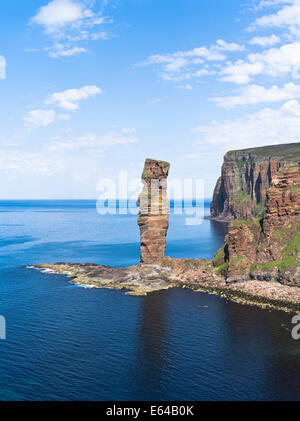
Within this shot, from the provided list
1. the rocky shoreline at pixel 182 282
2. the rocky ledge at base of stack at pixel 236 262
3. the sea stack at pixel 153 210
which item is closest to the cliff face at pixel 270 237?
the rocky ledge at base of stack at pixel 236 262

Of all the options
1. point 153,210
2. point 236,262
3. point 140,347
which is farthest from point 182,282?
point 140,347

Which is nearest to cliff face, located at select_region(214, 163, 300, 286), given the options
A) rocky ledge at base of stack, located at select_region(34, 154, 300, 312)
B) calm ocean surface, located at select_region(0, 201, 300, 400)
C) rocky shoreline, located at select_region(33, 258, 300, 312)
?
rocky ledge at base of stack, located at select_region(34, 154, 300, 312)

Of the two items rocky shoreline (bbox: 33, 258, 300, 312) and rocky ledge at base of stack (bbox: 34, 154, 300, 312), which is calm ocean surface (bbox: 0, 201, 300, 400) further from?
rocky ledge at base of stack (bbox: 34, 154, 300, 312)

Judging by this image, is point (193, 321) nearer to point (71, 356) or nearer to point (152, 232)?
point (71, 356)

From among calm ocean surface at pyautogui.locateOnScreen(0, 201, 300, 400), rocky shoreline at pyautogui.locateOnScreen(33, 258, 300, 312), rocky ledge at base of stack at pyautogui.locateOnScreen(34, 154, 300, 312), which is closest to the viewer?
calm ocean surface at pyautogui.locateOnScreen(0, 201, 300, 400)

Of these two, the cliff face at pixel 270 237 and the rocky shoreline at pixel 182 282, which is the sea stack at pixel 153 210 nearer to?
the rocky shoreline at pixel 182 282

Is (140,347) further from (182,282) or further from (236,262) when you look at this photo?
(236,262)
